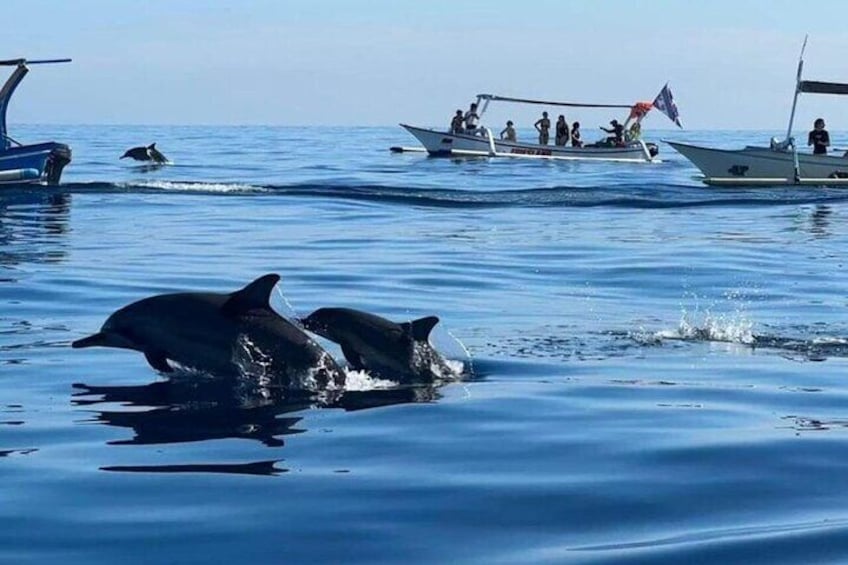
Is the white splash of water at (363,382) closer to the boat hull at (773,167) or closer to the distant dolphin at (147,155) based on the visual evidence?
the boat hull at (773,167)

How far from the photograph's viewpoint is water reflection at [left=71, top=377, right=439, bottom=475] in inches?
409

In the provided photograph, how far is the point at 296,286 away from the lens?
2025 cm

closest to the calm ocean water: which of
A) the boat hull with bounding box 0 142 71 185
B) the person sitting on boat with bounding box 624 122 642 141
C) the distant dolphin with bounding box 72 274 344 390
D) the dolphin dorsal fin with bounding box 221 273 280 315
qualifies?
the distant dolphin with bounding box 72 274 344 390

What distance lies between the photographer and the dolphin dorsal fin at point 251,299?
11.6 meters

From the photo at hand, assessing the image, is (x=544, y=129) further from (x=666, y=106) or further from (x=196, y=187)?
(x=196, y=187)

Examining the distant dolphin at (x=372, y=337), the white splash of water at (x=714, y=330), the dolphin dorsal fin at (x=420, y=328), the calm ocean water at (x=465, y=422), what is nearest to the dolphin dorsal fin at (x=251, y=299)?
the calm ocean water at (x=465, y=422)

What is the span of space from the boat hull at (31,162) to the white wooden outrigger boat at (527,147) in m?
30.1

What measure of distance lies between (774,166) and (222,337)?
120 feet

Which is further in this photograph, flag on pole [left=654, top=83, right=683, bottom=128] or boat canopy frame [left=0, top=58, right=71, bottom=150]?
flag on pole [left=654, top=83, right=683, bottom=128]

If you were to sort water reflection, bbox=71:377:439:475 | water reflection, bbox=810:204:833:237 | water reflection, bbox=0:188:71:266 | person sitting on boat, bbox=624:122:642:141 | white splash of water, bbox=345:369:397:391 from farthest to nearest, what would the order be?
person sitting on boat, bbox=624:122:642:141 < water reflection, bbox=810:204:833:237 < water reflection, bbox=0:188:71:266 < white splash of water, bbox=345:369:397:391 < water reflection, bbox=71:377:439:475

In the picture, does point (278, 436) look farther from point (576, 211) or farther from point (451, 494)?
point (576, 211)

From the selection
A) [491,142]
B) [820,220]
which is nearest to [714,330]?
[820,220]

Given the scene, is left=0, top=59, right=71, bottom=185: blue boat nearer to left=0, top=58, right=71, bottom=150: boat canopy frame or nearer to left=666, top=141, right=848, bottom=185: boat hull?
left=0, top=58, right=71, bottom=150: boat canopy frame

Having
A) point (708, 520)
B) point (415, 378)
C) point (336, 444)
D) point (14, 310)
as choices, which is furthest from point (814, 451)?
point (14, 310)
